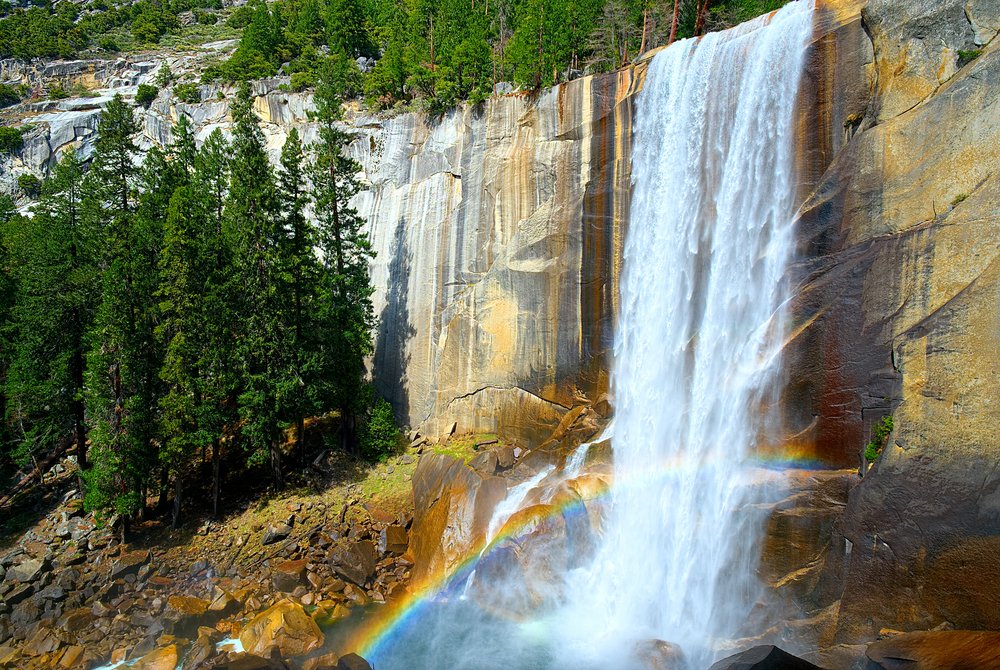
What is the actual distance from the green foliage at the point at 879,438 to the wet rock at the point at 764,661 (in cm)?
443

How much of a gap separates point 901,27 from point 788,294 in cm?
714

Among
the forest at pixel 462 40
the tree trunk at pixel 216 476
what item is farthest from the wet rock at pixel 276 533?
the forest at pixel 462 40

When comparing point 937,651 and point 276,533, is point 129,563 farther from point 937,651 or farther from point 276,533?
point 937,651

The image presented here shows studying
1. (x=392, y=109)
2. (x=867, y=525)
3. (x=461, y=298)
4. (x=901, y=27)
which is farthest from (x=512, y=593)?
(x=392, y=109)

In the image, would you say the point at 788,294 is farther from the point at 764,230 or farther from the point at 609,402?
the point at 609,402

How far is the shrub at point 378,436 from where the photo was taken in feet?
76.7

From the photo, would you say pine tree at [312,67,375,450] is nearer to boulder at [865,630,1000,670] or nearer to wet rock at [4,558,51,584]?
wet rock at [4,558,51,584]

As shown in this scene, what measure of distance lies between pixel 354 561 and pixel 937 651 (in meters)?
15.2

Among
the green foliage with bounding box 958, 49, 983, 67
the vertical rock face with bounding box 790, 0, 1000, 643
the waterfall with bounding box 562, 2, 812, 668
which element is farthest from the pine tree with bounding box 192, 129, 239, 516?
the green foliage with bounding box 958, 49, 983, 67

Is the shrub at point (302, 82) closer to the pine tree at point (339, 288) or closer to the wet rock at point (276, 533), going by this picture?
the pine tree at point (339, 288)

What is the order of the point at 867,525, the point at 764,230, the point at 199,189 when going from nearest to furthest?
the point at 867,525
the point at 764,230
the point at 199,189

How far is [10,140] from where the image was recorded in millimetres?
49406

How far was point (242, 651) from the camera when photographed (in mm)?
14266

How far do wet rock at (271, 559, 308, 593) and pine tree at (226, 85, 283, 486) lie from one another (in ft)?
14.3
